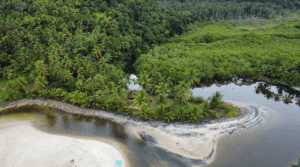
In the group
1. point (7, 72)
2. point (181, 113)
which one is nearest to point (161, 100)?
point (181, 113)

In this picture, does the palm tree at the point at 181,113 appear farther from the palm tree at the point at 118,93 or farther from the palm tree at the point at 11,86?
the palm tree at the point at 11,86

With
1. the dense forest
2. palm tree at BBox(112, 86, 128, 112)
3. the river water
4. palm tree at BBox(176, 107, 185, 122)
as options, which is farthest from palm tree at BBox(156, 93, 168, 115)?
the river water

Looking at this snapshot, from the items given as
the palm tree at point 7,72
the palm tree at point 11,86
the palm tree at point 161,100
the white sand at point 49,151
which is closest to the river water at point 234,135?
the white sand at point 49,151

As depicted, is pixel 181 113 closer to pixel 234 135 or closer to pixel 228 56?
pixel 234 135

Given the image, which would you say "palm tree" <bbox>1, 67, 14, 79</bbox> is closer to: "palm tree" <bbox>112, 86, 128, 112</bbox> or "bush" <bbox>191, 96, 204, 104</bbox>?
"palm tree" <bbox>112, 86, 128, 112</bbox>

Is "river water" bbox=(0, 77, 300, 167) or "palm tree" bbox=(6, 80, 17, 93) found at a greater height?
"palm tree" bbox=(6, 80, 17, 93)

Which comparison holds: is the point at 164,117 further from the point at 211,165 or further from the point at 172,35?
the point at 172,35
